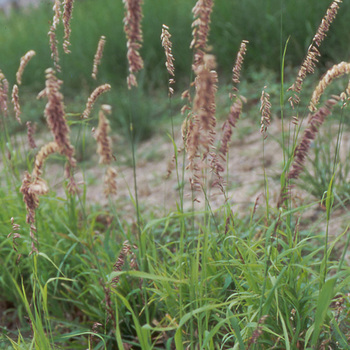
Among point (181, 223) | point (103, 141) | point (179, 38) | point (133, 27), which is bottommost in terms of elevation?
point (181, 223)

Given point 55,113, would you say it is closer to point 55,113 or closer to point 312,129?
point 55,113

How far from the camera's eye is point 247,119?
14.5ft

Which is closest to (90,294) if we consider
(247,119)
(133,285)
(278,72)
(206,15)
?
(133,285)

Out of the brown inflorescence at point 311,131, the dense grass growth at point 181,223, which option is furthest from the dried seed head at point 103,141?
the brown inflorescence at point 311,131

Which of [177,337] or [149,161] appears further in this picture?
[149,161]

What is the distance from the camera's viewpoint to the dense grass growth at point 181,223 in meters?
1.34

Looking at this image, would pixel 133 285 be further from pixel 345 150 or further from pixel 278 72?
pixel 278 72

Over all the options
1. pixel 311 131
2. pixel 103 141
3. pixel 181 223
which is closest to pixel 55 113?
pixel 103 141

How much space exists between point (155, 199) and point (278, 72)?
2170 mm

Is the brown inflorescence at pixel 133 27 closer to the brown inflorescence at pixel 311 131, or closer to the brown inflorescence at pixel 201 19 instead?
the brown inflorescence at pixel 201 19

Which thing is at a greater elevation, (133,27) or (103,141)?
(133,27)

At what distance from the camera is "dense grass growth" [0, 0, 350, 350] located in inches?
52.9

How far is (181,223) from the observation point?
1.83 m

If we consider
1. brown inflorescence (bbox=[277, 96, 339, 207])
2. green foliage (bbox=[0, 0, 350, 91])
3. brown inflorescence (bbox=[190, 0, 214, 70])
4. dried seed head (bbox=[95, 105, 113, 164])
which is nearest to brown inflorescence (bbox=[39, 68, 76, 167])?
dried seed head (bbox=[95, 105, 113, 164])
